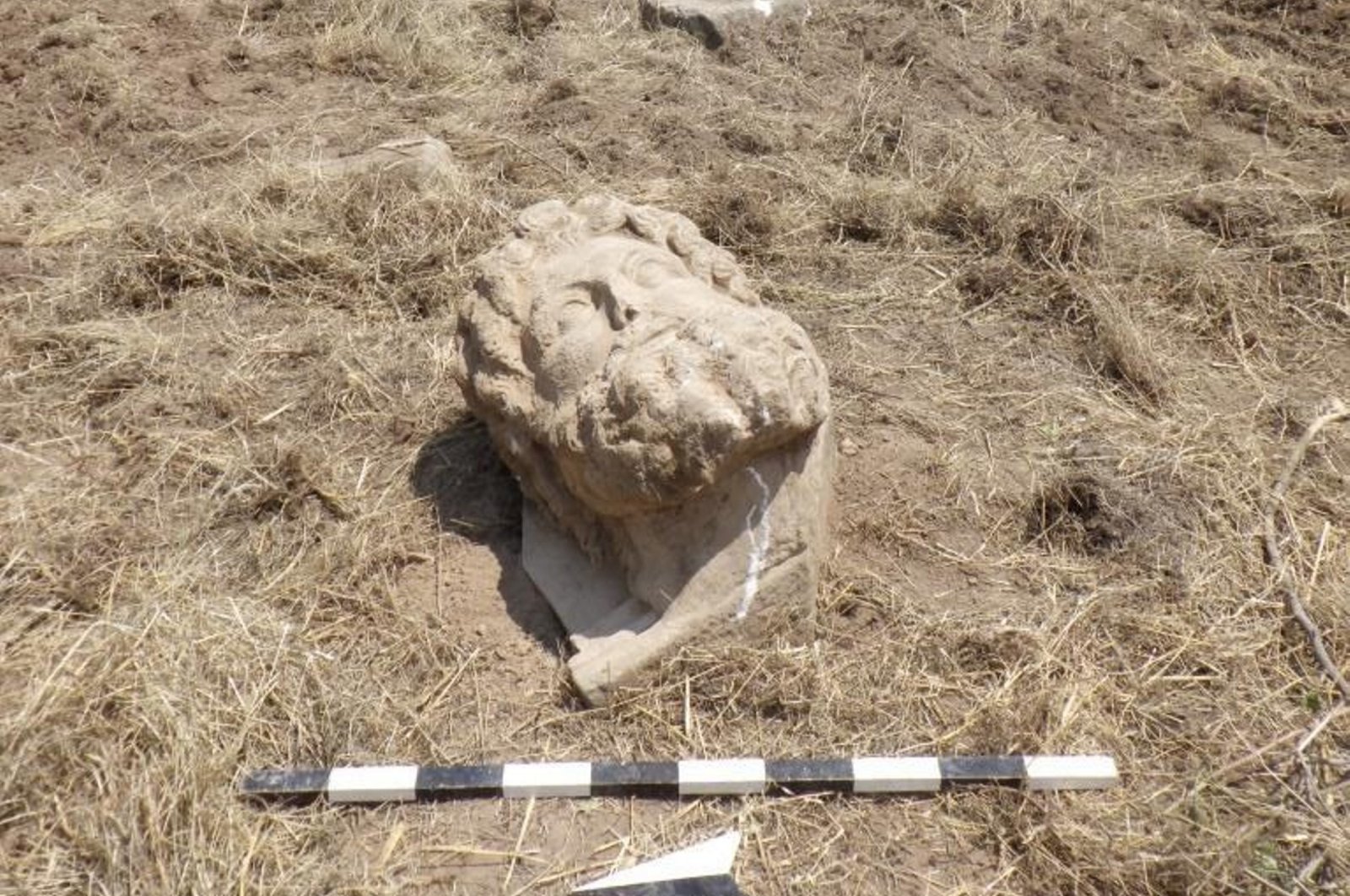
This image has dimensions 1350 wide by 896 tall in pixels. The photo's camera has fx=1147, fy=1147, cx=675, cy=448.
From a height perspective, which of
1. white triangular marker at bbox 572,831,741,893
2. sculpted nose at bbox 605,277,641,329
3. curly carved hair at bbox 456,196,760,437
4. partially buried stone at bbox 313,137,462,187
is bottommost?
white triangular marker at bbox 572,831,741,893

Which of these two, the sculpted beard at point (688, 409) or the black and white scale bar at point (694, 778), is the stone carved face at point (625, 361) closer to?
the sculpted beard at point (688, 409)

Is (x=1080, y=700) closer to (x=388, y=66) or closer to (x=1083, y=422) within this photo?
(x=1083, y=422)

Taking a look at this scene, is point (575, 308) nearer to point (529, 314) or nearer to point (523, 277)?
point (529, 314)

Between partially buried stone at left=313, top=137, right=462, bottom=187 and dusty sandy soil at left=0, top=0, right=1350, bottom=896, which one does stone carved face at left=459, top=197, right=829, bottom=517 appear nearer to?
dusty sandy soil at left=0, top=0, right=1350, bottom=896

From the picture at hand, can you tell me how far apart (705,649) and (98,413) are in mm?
2199

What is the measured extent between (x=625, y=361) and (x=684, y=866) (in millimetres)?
1075

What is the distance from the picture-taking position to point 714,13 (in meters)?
5.91

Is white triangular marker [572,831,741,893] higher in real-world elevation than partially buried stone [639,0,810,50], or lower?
lower

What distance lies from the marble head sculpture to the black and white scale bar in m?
0.22

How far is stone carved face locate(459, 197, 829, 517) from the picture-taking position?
2445mm

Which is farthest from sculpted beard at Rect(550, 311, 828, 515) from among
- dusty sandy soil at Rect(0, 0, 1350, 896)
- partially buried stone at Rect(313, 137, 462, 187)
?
partially buried stone at Rect(313, 137, 462, 187)

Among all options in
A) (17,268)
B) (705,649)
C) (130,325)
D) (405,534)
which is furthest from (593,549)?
(17,268)

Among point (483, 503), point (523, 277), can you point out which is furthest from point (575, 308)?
point (483, 503)

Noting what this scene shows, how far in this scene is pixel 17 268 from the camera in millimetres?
4297
